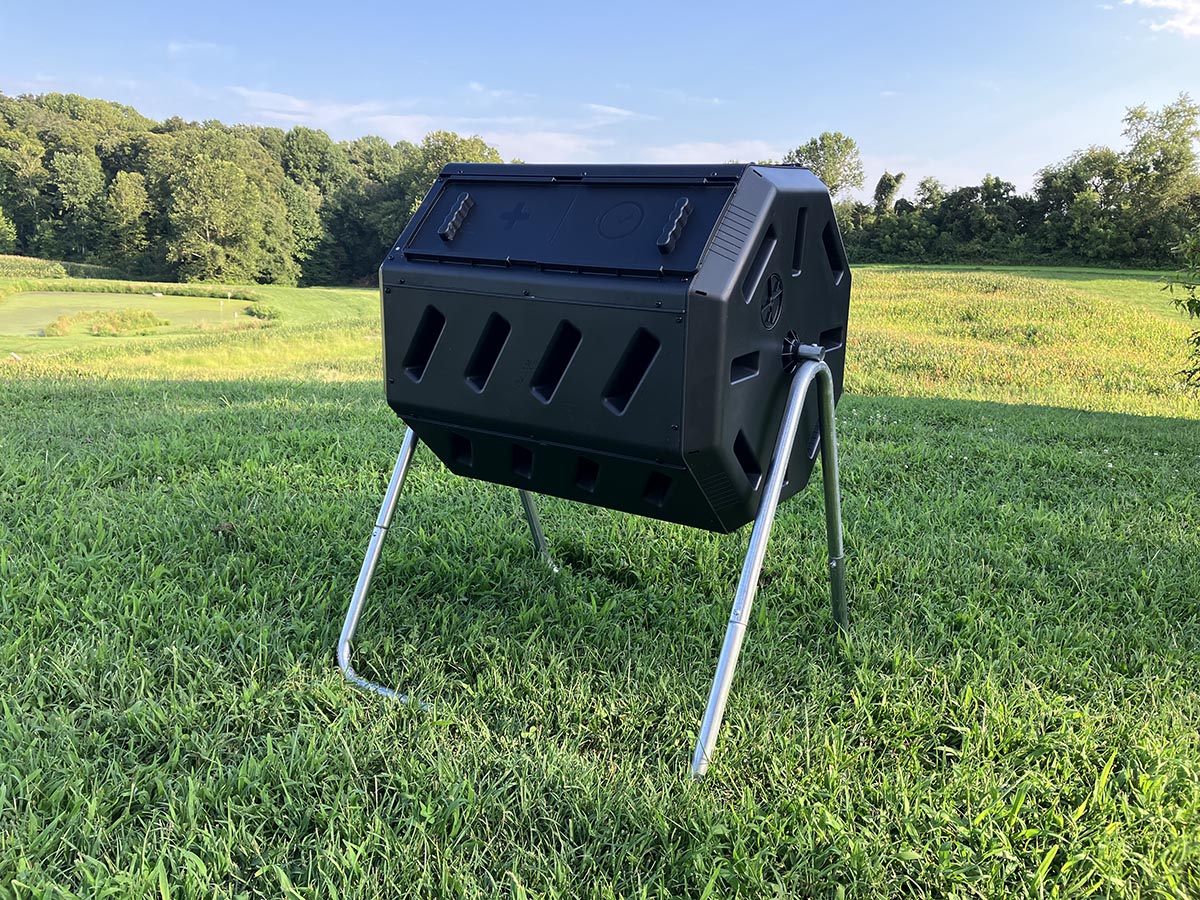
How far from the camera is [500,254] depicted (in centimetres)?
174

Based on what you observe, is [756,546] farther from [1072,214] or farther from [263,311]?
[1072,214]

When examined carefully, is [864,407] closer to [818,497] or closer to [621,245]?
[818,497]

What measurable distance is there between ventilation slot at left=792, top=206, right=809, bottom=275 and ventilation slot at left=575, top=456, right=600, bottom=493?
666mm

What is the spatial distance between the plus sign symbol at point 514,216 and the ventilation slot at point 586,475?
590mm

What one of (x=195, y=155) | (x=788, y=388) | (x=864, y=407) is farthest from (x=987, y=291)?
(x=195, y=155)

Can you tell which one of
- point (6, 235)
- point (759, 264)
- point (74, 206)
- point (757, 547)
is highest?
point (759, 264)

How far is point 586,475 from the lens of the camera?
188cm

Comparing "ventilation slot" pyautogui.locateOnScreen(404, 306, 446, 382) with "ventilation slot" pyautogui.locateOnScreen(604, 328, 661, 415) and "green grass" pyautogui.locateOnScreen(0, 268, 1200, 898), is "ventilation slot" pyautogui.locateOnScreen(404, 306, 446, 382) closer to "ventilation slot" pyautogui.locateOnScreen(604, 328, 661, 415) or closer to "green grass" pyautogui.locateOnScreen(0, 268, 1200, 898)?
"ventilation slot" pyautogui.locateOnScreen(604, 328, 661, 415)

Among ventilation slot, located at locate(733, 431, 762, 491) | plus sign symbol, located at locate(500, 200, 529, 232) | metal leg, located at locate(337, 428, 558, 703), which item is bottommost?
metal leg, located at locate(337, 428, 558, 703)

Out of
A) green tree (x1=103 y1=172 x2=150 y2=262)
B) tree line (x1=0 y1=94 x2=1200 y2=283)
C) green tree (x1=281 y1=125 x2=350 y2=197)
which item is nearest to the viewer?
tree line (x1=0 y1=94 x2=1200 y2=283)

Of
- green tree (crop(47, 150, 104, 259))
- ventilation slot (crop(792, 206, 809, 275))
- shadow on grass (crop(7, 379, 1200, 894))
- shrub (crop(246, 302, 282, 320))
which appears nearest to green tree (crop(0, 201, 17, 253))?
green tree (crop(47, 150, 104, 259))

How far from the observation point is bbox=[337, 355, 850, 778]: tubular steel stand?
1.60 m

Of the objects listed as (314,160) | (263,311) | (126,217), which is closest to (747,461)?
(263,311)

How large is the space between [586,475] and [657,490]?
0.19m
